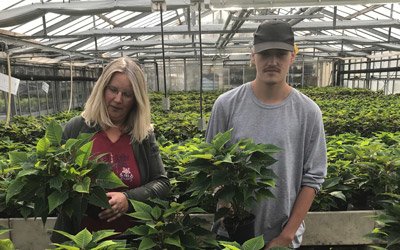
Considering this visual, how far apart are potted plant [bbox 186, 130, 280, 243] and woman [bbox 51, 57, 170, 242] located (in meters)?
0.41

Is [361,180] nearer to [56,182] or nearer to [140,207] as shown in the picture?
[140,207]

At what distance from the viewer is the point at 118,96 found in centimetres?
180

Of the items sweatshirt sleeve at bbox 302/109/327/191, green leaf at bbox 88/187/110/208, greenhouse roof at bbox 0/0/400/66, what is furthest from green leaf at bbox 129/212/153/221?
greenhouse roof at bbox 0/0/400/66

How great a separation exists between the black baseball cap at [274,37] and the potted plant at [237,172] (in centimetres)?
47

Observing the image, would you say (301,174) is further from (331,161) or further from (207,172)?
(331,161)

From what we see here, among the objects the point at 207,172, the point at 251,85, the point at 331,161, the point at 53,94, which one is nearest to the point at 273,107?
the point at 251,85

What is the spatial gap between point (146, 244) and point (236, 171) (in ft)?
1.63

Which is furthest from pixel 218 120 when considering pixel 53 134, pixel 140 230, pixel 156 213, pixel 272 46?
pixel 53 134

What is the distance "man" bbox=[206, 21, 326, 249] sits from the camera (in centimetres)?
166

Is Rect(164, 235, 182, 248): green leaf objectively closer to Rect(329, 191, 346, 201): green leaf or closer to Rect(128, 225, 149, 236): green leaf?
Rect(128, 225, 149, 236): green leaf

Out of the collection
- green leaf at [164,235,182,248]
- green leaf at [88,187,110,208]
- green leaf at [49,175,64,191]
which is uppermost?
green leaf at [49,175,64,191]

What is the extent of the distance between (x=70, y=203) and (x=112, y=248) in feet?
0.91

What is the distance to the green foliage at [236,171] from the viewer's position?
148 centimetres

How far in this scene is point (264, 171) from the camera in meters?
1.52
